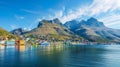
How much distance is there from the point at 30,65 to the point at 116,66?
37995mm

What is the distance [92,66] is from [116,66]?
38.0ft

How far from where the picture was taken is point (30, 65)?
98.1 metres

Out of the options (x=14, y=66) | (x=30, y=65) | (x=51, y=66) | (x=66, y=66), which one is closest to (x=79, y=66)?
(x=66, y=66)

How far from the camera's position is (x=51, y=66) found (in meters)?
96.6

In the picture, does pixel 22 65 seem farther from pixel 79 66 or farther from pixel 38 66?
pixel 79 66

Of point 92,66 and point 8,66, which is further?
point 92,66

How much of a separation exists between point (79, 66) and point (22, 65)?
24.2 m

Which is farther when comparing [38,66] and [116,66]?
[116,66]

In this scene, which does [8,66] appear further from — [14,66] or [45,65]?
[45,65]

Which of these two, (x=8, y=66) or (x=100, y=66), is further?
(x=100, y=66)

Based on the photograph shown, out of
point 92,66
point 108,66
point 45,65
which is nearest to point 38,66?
point 45,65

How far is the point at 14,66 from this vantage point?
9375 centimetres

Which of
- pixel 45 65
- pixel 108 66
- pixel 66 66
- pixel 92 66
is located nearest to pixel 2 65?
pixel 45 65

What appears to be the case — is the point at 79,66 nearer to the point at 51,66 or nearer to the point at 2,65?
the point at 51,66
